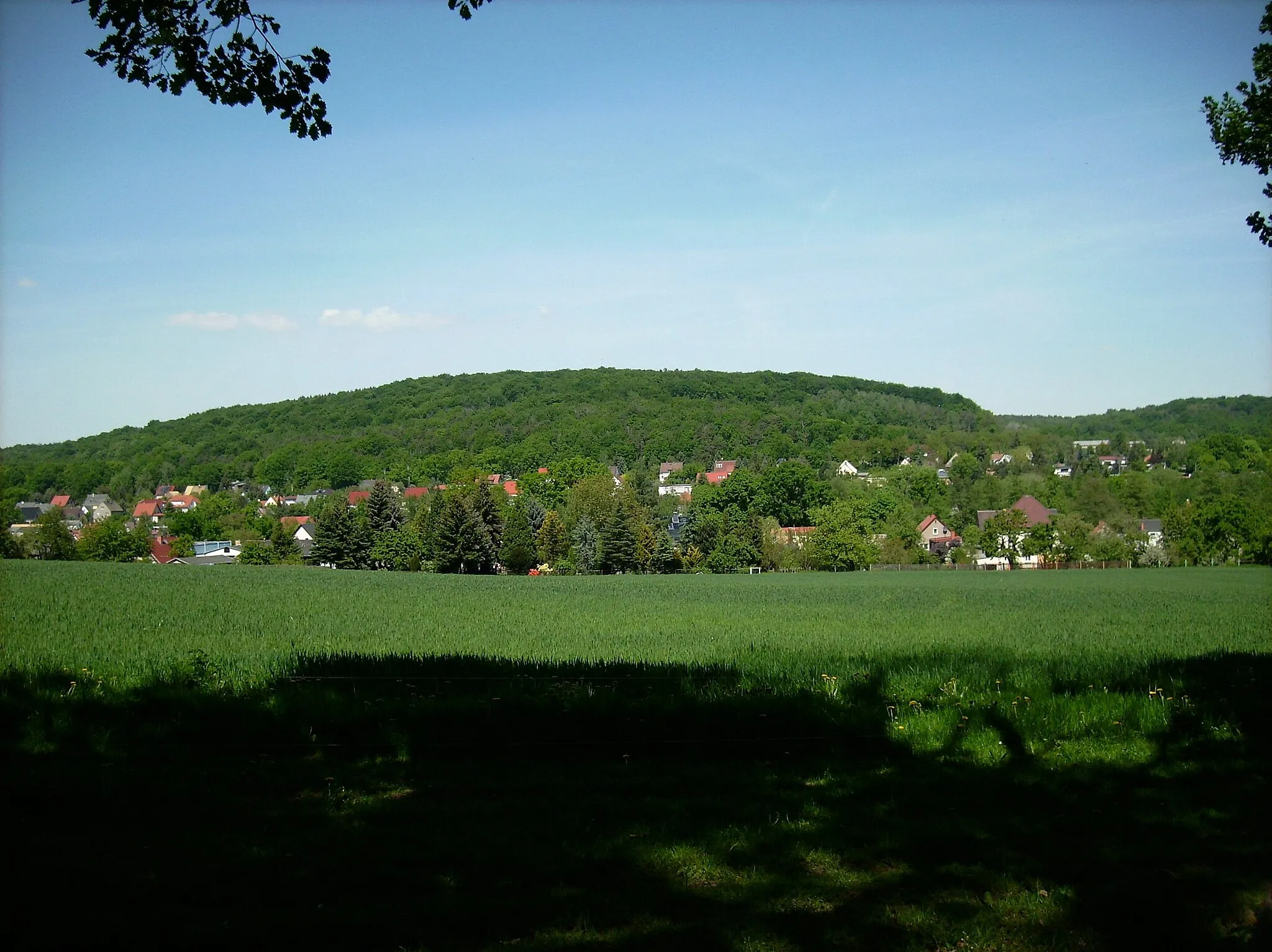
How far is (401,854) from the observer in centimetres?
486

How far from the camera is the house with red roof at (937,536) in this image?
370 ft

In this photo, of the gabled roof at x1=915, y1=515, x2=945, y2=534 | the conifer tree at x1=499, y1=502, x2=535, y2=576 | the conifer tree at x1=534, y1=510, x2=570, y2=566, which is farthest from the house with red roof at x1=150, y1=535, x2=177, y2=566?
the gabled roof at x1=915, y1=515, x2=945, y2=534

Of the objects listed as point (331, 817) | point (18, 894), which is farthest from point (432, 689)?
point (18, 894)

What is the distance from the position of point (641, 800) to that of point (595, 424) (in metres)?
154

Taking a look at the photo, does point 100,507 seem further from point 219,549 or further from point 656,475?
point 656,475

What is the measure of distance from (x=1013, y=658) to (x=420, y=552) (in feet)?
236

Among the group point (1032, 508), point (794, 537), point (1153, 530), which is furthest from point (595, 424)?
point (1153, 530)

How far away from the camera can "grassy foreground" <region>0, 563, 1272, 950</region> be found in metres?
4.06

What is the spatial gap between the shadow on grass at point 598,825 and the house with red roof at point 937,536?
353 feet

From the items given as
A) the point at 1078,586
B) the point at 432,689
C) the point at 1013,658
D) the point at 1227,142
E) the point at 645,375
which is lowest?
the point at 1078,586

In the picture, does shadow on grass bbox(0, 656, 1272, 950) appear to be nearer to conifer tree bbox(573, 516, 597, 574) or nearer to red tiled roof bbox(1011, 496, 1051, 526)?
conifer tree bbox(573, 516, 597, 574)

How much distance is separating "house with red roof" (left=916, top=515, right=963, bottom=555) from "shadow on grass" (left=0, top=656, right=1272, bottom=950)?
10757 centimetres

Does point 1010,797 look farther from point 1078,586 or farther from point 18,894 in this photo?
point 1078,586

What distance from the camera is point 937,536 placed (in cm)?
12575
